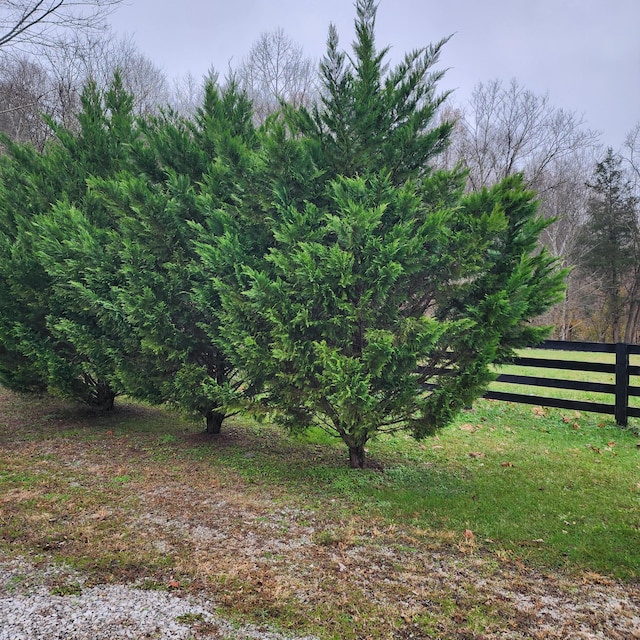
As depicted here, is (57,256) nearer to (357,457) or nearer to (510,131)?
(357,457)

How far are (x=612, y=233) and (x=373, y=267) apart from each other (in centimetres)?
2742

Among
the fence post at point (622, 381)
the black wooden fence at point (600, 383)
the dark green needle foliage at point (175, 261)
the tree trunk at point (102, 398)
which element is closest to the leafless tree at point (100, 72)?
the dark green needle foliage at point (175, 261)

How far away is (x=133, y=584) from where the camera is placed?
2518 mm

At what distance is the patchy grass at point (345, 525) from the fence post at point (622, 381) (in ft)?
1.65

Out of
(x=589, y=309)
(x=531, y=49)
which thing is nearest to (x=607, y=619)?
(x=531, y=49)

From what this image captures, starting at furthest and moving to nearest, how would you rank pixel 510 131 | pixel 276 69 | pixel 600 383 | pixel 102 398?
1. pixel 276 69
2. pixel 510 131
3. pixel 102 398
4. pixel 600 383

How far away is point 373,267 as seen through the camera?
364 cm

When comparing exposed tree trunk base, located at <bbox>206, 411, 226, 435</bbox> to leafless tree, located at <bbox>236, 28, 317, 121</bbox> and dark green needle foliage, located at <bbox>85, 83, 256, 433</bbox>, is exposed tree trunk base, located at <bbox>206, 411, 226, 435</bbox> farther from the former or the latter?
leafless tree, located at <bbox>236, 28, 317, 121</bbox>

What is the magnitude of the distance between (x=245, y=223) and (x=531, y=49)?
1574 centimetres

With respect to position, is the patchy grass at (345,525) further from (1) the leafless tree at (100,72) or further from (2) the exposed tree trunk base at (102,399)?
(1) the leafless tree at (100,72)

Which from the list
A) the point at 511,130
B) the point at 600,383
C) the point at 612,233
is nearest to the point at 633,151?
the point at 612,233

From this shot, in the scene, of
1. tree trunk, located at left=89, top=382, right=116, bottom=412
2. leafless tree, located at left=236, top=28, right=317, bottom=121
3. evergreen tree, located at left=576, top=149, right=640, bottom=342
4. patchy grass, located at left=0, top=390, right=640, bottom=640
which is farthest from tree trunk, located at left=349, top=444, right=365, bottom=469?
evergreen tree, located at left=576, top=149, right=640, bottom=342

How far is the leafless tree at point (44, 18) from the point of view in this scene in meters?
6.62

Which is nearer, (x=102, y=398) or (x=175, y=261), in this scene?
(x=175, y=261)
